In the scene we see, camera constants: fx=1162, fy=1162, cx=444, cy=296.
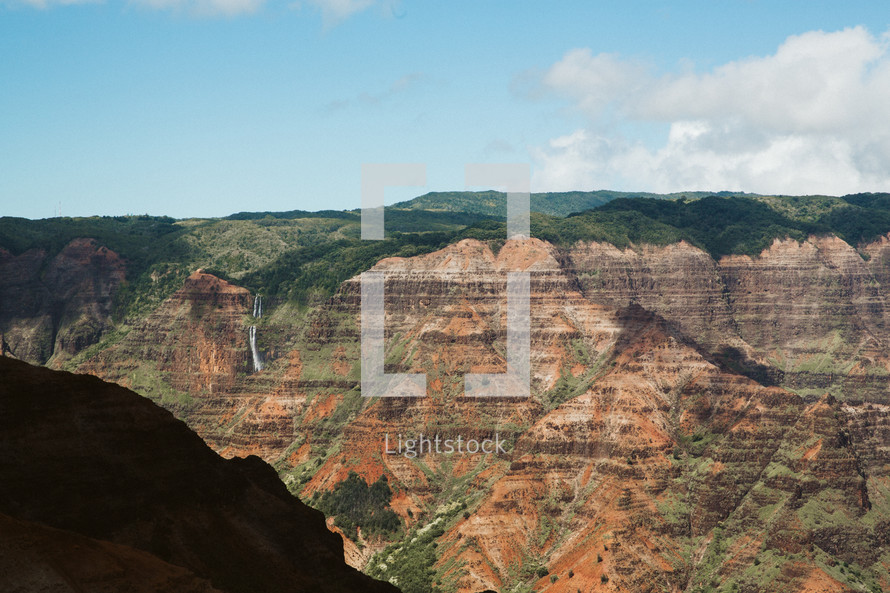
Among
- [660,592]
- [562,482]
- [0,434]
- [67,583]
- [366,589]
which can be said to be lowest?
[660,592]

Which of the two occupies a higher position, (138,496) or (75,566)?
(138,496)

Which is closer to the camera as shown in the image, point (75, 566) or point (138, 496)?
point (75, 566)

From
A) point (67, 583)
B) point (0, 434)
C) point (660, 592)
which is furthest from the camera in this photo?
point (660, 592)

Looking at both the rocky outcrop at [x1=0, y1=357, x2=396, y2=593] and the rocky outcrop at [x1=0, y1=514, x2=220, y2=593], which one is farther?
the rocky outcrop at [x1=0, y1=357, x2=396, y2=593]

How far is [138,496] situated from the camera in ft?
225

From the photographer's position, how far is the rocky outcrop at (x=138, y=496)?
64.5 m

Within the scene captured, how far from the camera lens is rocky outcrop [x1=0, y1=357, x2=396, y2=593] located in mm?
64500

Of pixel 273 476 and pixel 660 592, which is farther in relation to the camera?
pixel 660 592

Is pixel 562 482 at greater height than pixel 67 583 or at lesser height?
lesser

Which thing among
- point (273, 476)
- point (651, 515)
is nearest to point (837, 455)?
point (651, 515)

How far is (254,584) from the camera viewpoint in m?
68.5

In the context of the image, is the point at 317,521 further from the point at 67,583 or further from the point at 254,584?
the point at 67,583

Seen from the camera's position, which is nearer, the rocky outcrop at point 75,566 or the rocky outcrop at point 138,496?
the rocky outcrop at point 75,566

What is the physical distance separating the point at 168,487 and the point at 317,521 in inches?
486
